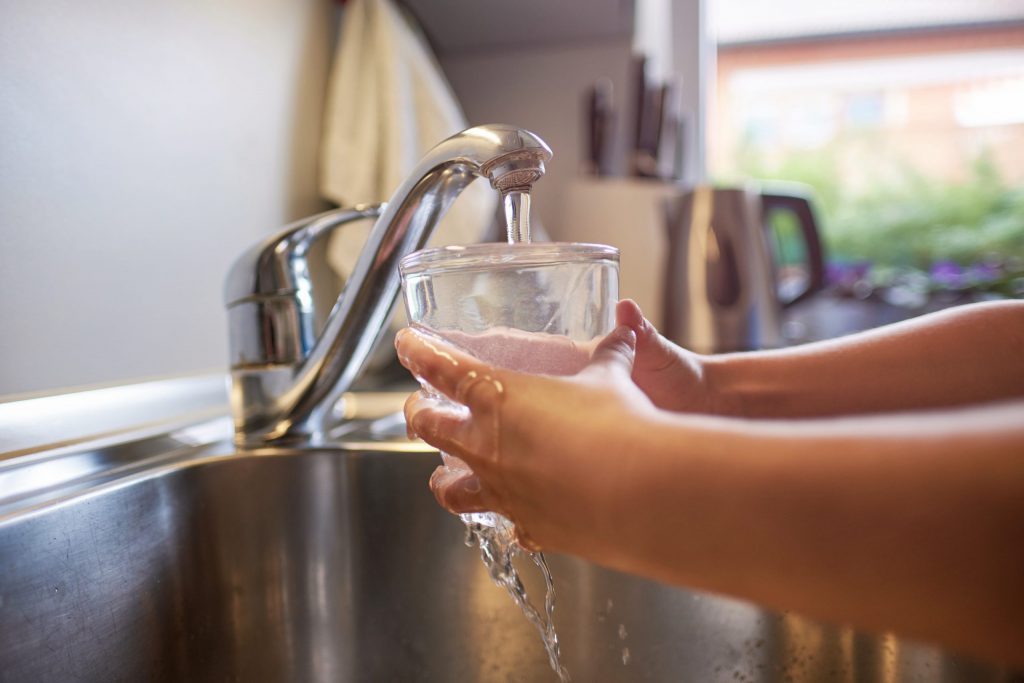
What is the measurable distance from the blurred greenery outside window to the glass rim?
202cm

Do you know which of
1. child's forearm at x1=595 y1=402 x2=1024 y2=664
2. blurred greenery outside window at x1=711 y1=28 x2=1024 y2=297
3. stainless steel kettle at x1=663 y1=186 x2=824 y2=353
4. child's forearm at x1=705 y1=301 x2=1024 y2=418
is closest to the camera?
child's forearm at x1=595 y1=402 x2=1024 y2=664

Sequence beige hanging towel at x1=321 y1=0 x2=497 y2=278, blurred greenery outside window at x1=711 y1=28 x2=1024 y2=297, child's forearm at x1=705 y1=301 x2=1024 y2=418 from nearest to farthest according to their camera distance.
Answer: child's forearm at x1=705 y1=301 x2=1024 y2=418, beige hanging towel at x1=321 y1=0 x2=497 y2=278, blurred greenery outside window at x1=711 y1=28 x2=1024 y2=297

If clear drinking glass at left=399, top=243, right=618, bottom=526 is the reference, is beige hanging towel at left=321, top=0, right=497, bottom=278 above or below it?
above

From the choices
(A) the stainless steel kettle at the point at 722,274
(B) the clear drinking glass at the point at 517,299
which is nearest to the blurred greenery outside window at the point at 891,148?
(A) the stainless steel kettle at the point at 722,274

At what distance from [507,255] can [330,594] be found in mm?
316

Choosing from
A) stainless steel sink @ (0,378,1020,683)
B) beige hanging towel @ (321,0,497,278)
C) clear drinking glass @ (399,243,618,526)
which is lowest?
stainless steel sink @ (0,378,1020,683)

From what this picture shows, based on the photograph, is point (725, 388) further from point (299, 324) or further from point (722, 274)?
point (722, 274)

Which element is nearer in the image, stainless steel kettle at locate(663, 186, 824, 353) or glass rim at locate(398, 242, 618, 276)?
glass rim at locate(398, 242, 618, 276)

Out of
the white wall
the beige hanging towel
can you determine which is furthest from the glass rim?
the beige hanging towel

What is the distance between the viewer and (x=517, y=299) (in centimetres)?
31

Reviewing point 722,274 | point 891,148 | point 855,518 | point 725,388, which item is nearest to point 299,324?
point 725,388

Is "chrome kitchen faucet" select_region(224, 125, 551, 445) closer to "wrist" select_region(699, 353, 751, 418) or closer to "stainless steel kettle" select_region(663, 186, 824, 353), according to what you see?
"wrist" select_region(699, 353, 751, 418)

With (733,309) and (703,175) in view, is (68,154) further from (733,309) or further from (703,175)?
(703,175)

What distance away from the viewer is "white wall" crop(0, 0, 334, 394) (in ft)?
1.63
